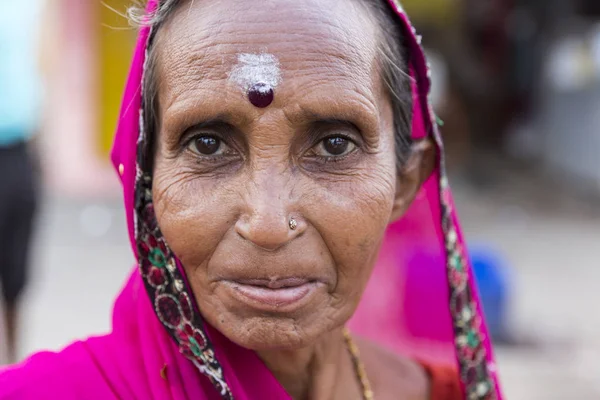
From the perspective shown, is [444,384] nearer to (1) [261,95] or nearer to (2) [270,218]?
(2) [270,218]

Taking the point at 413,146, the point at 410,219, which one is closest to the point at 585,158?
the point at 410,219

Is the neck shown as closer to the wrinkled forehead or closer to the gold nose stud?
the gold nose stud

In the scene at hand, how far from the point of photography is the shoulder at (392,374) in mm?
2141

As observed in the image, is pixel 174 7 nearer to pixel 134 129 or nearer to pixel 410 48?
pixel 134 129

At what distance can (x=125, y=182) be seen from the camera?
67.1 inches

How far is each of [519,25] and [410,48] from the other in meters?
14.0

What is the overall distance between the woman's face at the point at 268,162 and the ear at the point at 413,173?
280 mm

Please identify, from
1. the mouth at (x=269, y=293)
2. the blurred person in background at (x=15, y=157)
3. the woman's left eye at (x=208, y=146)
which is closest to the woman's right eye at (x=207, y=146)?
the woman's left eye at (x=208, y=146)

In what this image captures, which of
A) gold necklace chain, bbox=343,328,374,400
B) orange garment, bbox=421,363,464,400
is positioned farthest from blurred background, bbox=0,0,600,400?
orange garment, bbox=421,363,464,400

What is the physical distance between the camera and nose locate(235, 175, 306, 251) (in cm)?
149

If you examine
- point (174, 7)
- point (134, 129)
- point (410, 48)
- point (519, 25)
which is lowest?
point (134, 129)

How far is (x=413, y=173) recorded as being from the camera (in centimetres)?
Answer: 196

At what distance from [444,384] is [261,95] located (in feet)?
3.65

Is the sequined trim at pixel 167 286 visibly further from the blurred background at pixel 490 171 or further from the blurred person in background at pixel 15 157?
the blurred person in background at pixel 15 157
